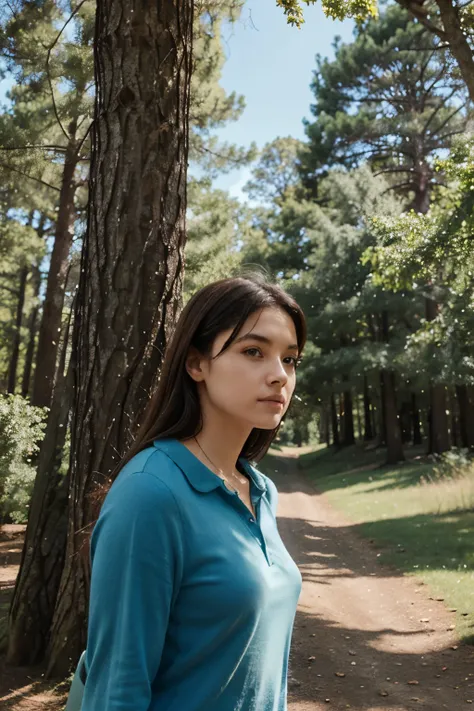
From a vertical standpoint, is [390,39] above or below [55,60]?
above

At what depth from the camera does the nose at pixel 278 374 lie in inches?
68.1

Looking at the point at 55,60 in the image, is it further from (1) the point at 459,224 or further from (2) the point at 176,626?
(2) the point at 176,626

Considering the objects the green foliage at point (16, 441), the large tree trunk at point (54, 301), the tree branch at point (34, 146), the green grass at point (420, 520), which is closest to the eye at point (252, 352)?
the green grass at point (420, 520)

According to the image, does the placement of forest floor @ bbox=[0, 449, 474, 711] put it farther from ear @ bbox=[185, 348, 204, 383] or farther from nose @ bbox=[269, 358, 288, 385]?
nose @ bbox=[269, 358, 288, 385]

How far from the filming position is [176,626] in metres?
1.44

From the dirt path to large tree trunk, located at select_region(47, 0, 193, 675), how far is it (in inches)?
111

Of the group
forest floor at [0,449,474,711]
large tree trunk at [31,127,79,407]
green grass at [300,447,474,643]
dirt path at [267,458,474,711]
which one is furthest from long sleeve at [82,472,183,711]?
large tree trunk at [31,127,79,407]

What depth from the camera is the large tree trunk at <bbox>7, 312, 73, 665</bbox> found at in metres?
5.61

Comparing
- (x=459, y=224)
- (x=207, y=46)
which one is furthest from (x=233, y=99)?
(x=459, y=224)

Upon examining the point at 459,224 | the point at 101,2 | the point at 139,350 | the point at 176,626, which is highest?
the point at 459,224

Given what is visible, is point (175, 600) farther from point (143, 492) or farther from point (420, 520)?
point (420, 520)

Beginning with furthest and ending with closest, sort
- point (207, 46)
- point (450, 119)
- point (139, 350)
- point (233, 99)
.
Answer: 1. point (450, 119)
2. point (233, 99)
3. point (207, 46)
4. point (139, 350)

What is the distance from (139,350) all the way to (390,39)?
24154 millimetres

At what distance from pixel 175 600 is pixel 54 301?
584 inches
